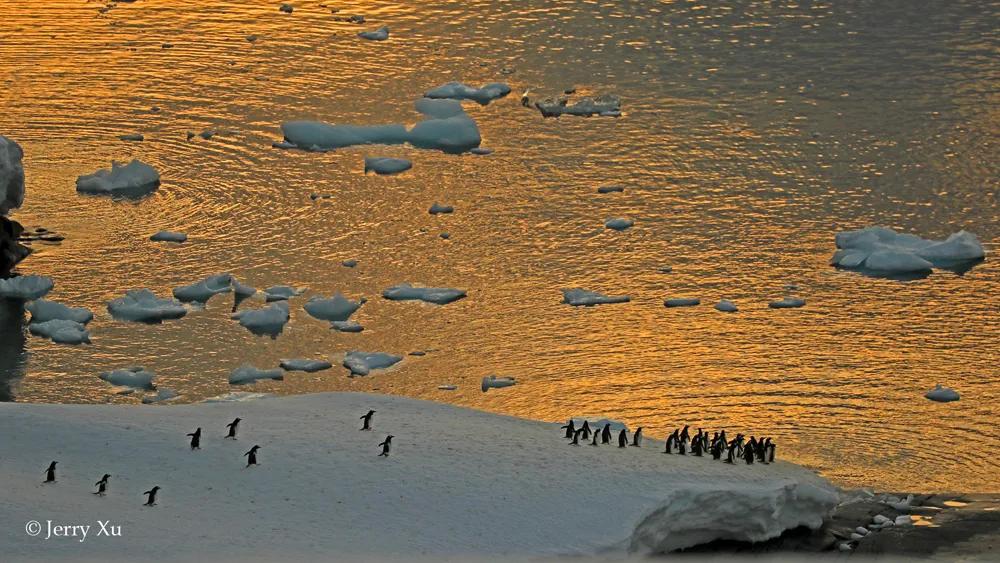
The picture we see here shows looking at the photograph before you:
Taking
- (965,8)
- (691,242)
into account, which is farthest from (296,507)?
(965,8)

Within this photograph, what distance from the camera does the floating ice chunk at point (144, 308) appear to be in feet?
102

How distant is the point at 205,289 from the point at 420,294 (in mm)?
3681

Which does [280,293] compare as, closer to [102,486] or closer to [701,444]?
[701,444]

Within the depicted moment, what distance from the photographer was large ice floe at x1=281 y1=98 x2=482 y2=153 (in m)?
39.8

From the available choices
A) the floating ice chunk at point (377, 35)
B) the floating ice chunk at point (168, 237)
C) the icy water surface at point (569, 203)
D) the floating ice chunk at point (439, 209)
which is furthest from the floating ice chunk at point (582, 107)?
the floating ice chunk at point (168, 237)

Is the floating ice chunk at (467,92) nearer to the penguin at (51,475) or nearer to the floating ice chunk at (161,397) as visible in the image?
the floating ice chunk at (161,397)

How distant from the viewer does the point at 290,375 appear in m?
29.0

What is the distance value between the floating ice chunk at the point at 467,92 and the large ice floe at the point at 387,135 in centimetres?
246

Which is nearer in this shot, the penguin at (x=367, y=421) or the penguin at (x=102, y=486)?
the penguin at (x=102, y=486)

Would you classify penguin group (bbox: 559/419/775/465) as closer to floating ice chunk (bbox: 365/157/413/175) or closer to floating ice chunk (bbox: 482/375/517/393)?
floating ice chunk (bbox: 482/375/517/393)

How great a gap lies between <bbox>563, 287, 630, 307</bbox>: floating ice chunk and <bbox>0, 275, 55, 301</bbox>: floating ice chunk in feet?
29.6

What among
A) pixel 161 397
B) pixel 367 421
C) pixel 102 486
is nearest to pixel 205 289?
pixel 161 397

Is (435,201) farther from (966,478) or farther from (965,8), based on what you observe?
(965,8)

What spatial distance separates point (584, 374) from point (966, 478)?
6.37m
